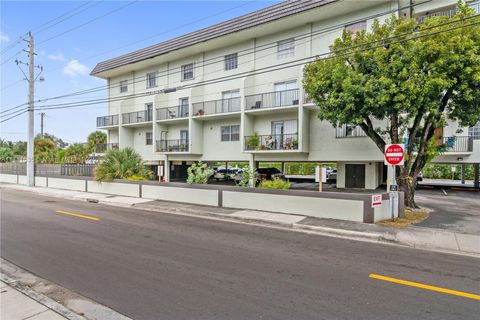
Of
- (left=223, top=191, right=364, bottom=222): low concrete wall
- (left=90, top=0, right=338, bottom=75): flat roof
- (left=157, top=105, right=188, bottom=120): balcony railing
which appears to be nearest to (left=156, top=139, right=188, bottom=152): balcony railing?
(left=157, top=105, right=188, bottom=120): balcony railing

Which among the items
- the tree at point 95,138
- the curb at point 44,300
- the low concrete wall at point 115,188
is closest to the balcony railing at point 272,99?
the low concrete wall at point 115,188

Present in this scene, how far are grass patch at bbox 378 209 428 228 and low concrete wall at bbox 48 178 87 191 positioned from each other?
19623 mm

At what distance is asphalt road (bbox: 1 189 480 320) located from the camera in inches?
169

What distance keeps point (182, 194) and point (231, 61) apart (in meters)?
12.9

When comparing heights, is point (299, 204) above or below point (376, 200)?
below

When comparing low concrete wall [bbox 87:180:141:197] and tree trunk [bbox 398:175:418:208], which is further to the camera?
low concrete wall [bbox 87:180:141:197]

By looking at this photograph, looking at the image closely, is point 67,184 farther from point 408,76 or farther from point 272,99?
point 408,76

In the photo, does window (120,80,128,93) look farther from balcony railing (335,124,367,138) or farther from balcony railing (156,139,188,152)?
balcony railing (335,124,367,138)

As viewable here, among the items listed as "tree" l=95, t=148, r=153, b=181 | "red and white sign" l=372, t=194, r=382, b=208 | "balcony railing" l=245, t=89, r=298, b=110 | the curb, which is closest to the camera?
the curb

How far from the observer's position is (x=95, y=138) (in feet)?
118

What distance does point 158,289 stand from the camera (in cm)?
490

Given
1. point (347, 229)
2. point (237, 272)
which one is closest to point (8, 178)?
point (237, 272)

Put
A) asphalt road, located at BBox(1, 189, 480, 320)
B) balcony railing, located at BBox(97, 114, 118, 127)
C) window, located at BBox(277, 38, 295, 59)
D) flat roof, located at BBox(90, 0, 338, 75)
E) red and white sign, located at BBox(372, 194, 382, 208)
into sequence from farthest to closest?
balcony railing, located at BBox(97, 114, 118, 127) → window, located at BBox(277, 38, 295, 59) → flat roof, located at BBox(90, 0, 338, 75) → red and white sign, located at BBox(372, 194, 382, 208) → asphalt road, located at BBox(1, 189, 480, 320)

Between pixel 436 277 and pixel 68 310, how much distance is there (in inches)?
252
